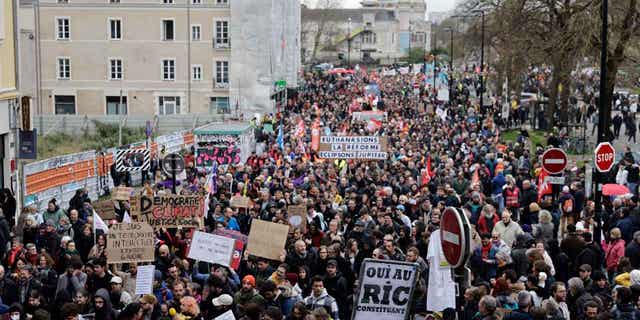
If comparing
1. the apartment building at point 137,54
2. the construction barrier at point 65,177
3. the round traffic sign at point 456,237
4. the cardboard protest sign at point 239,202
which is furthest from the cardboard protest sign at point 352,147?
the apartment building at point 137,54

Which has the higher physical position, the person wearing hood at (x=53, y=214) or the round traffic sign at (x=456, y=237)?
the round traffic sign at (x=456, y=237)

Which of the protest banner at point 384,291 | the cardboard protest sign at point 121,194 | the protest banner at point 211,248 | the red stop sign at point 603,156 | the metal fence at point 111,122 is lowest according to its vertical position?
the metal fence at point 111,122

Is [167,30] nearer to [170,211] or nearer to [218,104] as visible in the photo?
[218,104]

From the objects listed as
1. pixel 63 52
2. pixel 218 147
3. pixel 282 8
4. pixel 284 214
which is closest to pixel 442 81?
pixel 282 8

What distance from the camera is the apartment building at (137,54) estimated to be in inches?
2699

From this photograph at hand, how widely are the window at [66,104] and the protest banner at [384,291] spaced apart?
6194 centimetres

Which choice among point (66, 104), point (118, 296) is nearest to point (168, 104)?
point (66, 104)

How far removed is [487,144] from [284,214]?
1889 centimetres

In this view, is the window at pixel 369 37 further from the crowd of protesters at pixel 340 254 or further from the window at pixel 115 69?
the crowd of protesters at pixel 340 254

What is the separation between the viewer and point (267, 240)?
48.4 ft

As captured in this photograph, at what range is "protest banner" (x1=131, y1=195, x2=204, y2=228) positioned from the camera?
664 inches

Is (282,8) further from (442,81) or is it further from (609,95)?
(609,95)

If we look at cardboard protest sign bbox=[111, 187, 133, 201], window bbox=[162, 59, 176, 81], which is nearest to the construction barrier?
cardboard protest sign bbox=[111, 187, 133, 201]

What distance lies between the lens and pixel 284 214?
17.8m
